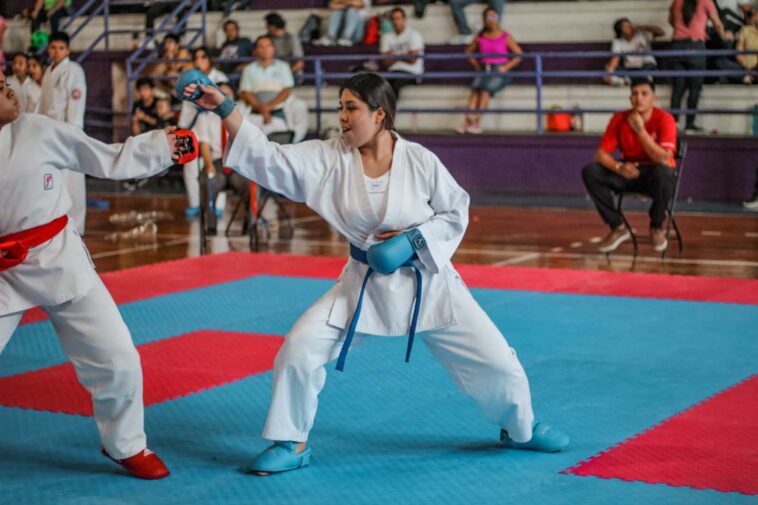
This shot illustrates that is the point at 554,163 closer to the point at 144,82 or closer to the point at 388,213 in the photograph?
the point at 144,82

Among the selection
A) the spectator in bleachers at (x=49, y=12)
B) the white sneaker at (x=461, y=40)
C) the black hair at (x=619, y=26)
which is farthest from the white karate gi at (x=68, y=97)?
the spectator in bleachers at (x=49, y=12)

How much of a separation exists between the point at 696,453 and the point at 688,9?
32.1ft

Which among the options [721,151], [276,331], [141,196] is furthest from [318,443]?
[141,196]

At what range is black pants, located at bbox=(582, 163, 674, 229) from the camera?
864cm

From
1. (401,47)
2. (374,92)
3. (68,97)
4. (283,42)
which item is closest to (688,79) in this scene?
(401,47)

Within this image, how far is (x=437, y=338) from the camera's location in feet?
13.0

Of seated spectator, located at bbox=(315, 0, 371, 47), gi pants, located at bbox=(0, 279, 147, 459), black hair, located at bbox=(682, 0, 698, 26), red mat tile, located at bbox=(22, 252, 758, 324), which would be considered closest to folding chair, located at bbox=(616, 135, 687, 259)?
red mat tile, located at bbox=(22, 252, 758, 324)

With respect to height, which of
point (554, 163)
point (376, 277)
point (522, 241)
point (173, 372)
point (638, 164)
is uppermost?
point (376, 277)

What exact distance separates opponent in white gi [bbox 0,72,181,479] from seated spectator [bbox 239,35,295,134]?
760 cm

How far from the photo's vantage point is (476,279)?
7773 millimetres

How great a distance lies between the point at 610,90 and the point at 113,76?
23.7ft

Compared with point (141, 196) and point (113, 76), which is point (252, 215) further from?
point (113, 76)

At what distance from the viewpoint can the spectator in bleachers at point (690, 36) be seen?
41.9ft

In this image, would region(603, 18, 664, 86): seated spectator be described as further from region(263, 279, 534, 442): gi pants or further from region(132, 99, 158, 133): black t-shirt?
region(263, 279, 534, 442): gi pants
